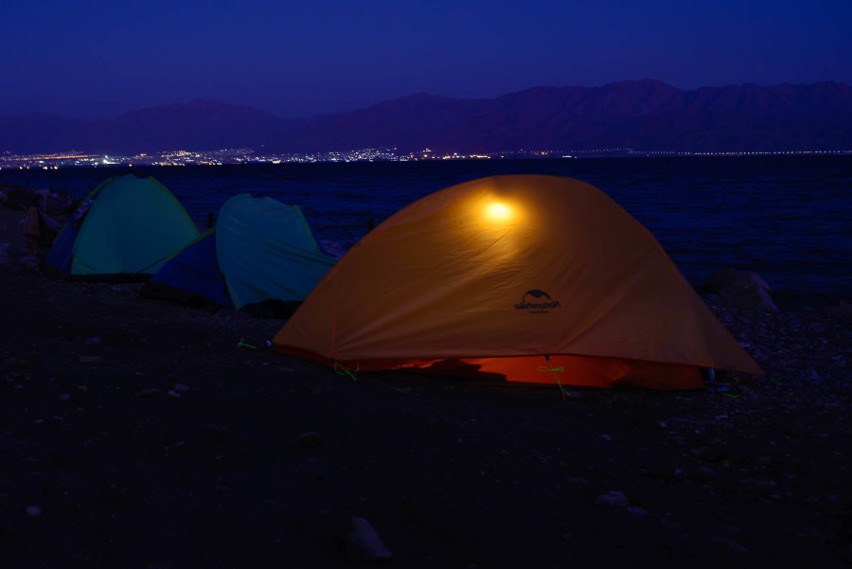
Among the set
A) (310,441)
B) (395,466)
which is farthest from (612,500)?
(310,441)

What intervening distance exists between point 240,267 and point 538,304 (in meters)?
4.94

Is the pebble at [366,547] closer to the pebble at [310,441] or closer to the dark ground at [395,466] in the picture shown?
the dark ground at [395,466]

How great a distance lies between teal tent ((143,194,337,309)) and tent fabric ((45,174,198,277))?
1.93m

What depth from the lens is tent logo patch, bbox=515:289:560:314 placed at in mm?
7133

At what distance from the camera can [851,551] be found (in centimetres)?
416

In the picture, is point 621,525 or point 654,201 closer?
point 621,525

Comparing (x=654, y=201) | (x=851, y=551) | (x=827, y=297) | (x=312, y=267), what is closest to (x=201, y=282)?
(x=312, y=267)

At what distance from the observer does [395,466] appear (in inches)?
205

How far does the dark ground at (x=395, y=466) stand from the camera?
13.4ft

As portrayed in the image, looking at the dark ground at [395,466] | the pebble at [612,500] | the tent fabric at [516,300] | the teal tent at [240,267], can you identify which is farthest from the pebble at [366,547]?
the teal tent at [240,267]

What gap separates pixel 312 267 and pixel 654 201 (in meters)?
38.2

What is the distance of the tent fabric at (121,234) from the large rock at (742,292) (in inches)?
346

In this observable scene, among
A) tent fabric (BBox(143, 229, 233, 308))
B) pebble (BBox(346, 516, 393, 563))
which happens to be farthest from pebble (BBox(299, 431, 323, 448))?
tent fabric (BBox(143, 229, 233, 308))

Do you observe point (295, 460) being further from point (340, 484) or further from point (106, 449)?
point (106, 449)
